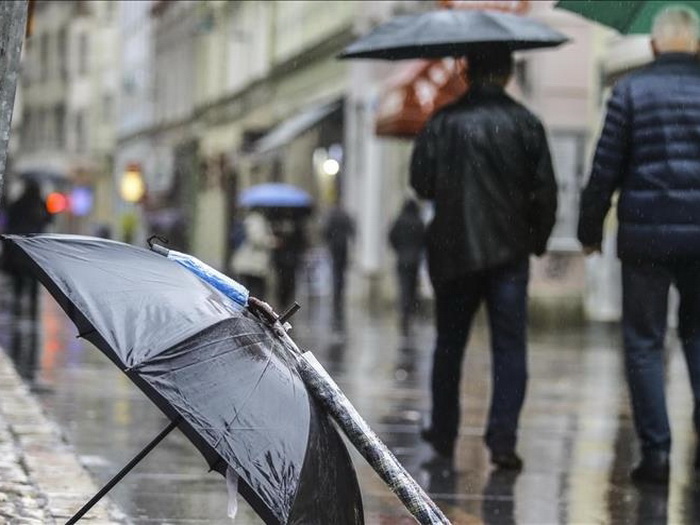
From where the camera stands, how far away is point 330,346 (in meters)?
18.2

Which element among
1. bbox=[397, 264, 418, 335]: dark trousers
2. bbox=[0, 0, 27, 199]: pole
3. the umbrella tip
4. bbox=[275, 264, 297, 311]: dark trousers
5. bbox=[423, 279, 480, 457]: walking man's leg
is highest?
bbox=[0, 0, 27, 199]: pole

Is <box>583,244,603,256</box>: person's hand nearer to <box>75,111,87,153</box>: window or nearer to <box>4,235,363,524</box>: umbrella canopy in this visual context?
<box>4,235,363,524</box>: umbrella canopy

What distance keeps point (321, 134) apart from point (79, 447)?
30.1 metres

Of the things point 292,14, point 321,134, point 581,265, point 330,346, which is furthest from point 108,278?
point 292,14

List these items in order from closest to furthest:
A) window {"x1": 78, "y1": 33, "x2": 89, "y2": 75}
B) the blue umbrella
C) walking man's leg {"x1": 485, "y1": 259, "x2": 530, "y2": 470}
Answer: walking man's leg {"x1": 485, "y1": 259, "x2": 530, "y2": 470}
the blue umbrella
window {"x1": 78, "y1": 33, "x2": 89, "y2": 75}

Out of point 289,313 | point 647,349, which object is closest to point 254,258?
point 647,349

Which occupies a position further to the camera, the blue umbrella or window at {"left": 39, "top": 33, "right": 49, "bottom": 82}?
window at {"left": 39, "top": 33, "right": 49, "bottom": 82}

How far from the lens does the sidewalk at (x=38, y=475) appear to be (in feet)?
20.9

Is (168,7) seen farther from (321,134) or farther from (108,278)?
(108,278)

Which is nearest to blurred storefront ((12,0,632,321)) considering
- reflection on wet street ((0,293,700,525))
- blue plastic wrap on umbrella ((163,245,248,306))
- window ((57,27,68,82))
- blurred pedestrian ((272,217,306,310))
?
window ((57,27,68,82))

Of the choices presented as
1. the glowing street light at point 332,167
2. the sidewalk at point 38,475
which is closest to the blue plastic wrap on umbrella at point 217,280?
the sidewalk at point 38,475

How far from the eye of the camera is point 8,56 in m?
4.49

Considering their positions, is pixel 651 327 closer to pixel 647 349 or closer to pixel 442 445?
pixel 647 349

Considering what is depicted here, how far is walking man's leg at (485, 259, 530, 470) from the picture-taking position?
835cm
